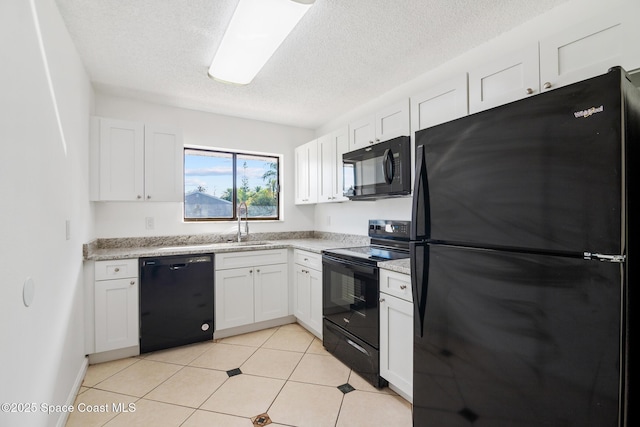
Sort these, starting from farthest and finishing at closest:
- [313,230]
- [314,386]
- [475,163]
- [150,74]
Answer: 1. [313,230]
2. [150,74]
3. [314,386]
4. [475,163]

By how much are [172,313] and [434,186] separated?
2.60m

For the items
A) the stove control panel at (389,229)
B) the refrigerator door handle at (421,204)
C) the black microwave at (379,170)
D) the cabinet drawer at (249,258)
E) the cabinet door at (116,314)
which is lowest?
the cabinet door at (116,314)

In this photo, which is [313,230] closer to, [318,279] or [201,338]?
[318,279]

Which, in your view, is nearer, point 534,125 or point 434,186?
point 534,125

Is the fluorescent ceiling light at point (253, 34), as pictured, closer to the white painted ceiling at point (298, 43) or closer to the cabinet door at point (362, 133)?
the white painted ceiling at point (298, 43)

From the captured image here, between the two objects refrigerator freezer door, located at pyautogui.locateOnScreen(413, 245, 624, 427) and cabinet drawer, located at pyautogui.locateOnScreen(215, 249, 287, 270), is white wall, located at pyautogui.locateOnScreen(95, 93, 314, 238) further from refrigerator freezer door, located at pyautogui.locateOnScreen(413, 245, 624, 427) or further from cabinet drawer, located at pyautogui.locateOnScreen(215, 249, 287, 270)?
refrigerator freezer door, located at pyautogui.locateOnScreen(413, 245, 624, 427)

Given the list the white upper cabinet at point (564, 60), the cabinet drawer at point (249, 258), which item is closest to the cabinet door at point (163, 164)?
the cabinet drawer at point (249, 258)

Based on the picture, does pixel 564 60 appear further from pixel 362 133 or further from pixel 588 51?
pixel 362 133

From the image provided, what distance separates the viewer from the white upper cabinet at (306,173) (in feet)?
11.3

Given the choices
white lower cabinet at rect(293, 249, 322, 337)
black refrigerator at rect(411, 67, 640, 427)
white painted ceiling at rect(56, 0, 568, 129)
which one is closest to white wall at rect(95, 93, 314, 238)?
white painted ceiling at rect(56, 0, 568, 129)

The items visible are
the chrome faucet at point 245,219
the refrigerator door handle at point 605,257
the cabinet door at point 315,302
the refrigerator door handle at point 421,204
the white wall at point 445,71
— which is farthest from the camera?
the chrome faucet at point 245,219

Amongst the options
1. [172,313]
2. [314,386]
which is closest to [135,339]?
[172,313]

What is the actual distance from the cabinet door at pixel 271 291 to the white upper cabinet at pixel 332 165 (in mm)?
985

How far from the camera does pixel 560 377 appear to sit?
936 mm
